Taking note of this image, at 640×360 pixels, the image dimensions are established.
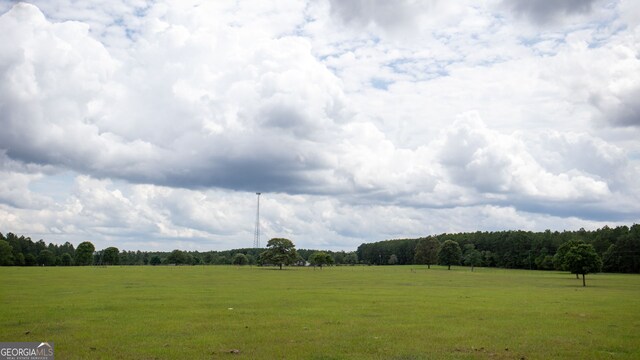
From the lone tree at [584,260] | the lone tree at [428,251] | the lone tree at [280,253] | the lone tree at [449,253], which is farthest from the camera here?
the lone tree at [428,251]

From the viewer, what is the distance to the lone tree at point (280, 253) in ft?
524

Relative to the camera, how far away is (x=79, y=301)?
41.3m

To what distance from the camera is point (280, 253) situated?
527 ft

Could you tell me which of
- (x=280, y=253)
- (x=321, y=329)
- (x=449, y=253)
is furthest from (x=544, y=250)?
(x=321, y=329)

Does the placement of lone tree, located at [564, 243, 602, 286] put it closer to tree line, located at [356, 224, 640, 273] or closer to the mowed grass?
the mowed grass

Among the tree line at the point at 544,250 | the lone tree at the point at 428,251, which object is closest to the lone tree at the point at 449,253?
the tree line at the point at 544,250

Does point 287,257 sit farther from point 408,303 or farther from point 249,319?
point 249,319
